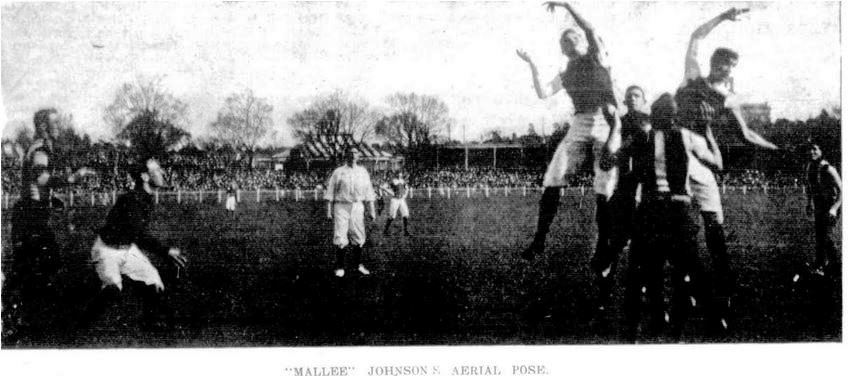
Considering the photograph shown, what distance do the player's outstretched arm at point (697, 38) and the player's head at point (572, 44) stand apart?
0.78m

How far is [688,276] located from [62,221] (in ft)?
15.7

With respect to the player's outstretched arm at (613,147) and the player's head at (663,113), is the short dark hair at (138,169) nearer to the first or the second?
the player's outstretched arm at (613,147)

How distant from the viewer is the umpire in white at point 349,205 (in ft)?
17.1

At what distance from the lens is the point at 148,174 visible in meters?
5.28

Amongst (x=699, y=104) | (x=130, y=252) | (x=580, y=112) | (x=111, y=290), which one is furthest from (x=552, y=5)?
(x=111, y=290)

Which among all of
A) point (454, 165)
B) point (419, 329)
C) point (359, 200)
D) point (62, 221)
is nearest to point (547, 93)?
point (454, 165)

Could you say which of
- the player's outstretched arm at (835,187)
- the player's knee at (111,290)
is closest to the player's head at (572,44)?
the player's outstretched arm at (835,187)

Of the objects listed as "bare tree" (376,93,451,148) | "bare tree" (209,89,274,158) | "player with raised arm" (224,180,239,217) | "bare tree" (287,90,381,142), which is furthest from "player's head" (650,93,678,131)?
"player with raised arm" (224,180,239,217)

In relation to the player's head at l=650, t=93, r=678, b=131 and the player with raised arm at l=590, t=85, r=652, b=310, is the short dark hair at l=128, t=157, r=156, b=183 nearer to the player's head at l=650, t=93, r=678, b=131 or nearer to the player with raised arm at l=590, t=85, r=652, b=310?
the player with raised arm at l=590, t=85, r=652, b=310

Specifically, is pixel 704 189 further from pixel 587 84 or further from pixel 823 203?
pixel 587 84

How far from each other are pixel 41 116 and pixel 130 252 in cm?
128

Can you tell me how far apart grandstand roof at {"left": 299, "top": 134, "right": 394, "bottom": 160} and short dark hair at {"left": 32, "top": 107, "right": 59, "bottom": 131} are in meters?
1.93

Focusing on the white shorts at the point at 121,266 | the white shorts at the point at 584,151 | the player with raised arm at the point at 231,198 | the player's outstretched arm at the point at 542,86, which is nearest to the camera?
the white shorts at the point at 121,266

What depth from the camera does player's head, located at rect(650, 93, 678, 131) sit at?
5098mm
